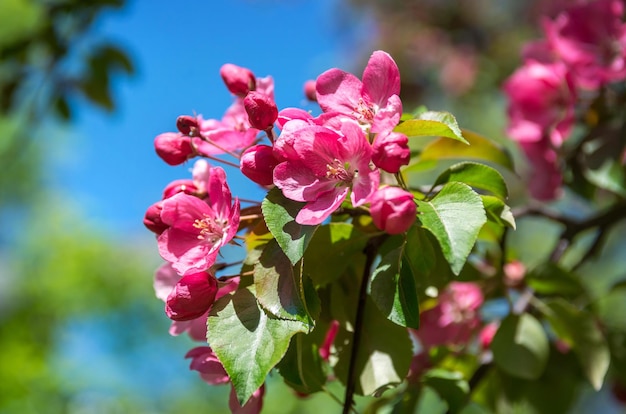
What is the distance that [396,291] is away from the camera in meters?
0.63

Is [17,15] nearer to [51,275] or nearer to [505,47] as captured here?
[51,275]

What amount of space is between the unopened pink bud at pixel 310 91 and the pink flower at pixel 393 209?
0.93ft

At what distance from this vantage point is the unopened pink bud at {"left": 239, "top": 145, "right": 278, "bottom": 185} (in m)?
0.64

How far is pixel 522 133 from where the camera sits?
3.96 feet

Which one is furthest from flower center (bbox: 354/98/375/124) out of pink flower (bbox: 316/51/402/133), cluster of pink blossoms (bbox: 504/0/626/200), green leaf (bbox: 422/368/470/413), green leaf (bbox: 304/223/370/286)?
cluster of pink blossoms (bbox: 504/0/626/200)

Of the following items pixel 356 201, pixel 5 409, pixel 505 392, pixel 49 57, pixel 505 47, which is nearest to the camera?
pixel 356 201

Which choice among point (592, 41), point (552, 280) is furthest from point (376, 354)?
point (592, 41)

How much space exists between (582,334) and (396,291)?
0.46 metres

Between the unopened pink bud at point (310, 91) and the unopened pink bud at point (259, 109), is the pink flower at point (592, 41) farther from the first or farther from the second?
the unopened pink bud at point (259, 109)

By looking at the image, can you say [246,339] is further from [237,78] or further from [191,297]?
[237,78]

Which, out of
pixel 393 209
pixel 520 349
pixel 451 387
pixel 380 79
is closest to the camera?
pixel 393 209

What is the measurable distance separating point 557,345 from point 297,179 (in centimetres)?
65

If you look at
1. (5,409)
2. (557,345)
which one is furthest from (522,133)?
(5,409)

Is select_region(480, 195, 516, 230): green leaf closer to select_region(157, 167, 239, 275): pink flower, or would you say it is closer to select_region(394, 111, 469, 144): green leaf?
select_region(394, 111, 469, 144): green leaf
